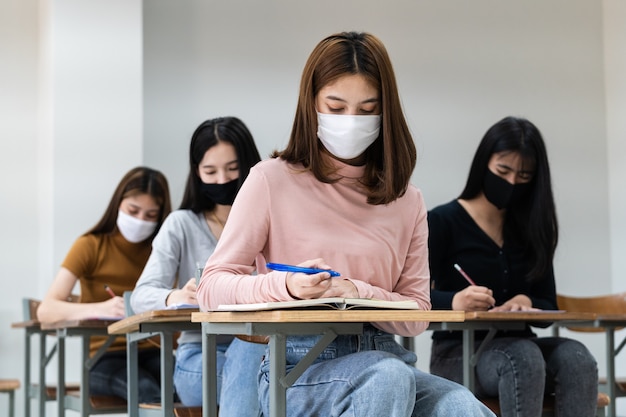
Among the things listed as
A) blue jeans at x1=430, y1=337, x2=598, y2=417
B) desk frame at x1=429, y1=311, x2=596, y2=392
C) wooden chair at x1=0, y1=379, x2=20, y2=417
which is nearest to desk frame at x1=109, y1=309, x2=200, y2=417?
desk frame at x1=429, y1=311, x2=596, y2=392

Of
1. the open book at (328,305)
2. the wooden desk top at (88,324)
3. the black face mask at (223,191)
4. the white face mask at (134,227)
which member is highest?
the black face mask at (223,191)

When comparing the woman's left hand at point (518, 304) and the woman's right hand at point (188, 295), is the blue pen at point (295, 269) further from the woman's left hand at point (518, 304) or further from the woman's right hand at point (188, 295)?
the woman's left hand at point (518, 304)

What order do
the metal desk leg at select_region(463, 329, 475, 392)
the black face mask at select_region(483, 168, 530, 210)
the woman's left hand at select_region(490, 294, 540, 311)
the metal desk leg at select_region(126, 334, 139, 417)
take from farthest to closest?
the black face mask at select_region(483, 168, 530, 210) < the woman's left hand at select_region(490, 294, 540, 311) < the metal desk leg at select_region(463, 329, 475, 392) < the metal desk leg at select_region(126, 334, 139, 417)

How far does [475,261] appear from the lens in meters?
3.19

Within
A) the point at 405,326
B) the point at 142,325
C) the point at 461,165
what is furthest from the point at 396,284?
the point at 461,165

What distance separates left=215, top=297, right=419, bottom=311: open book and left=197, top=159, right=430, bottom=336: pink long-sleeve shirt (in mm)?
140

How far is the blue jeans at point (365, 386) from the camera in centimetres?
159

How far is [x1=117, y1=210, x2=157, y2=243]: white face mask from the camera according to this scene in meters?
3.75

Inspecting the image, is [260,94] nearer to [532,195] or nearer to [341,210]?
[532,195]

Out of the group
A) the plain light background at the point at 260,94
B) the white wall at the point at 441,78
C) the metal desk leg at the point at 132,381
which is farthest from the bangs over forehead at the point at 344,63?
the white wall at the point at 441,78

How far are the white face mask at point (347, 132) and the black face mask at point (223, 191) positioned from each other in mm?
1140

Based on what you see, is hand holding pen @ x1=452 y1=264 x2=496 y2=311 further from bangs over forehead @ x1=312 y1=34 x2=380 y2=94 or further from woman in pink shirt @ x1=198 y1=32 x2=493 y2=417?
bangs over forehead @ x1=312 y1=34 x2=380 y2=94

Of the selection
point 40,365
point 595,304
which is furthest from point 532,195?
point 40,365

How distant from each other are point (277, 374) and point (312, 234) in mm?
325
